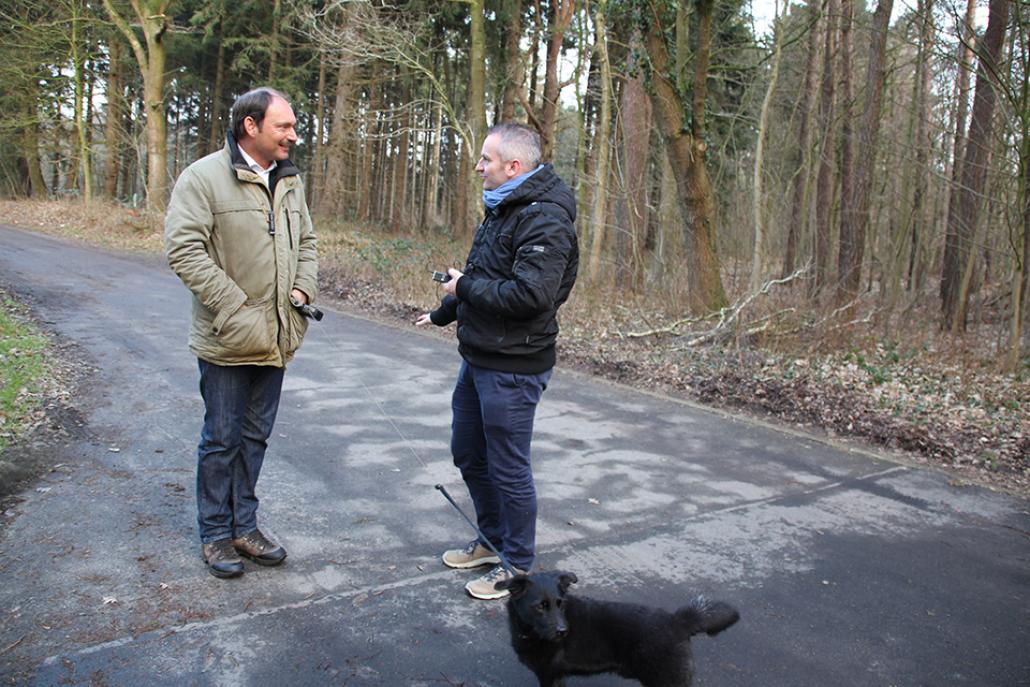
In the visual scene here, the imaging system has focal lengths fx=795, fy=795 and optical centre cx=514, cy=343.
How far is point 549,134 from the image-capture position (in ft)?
55.5

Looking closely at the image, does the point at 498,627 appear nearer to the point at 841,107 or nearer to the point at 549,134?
the point at 549,134

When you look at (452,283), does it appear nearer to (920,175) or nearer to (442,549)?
(442,549)

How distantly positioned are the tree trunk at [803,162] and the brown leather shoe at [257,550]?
1233cm

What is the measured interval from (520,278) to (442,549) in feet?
5.46

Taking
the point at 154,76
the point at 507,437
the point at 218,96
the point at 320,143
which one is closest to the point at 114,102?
the point at 218,96

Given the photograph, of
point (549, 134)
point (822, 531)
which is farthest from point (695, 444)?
point (549, 134)

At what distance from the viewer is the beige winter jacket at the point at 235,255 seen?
11.5 feet

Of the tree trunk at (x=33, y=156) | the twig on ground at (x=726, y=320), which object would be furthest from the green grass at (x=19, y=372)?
the tree trunk at (x=33, y=156)

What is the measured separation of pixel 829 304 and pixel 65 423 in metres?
8.63

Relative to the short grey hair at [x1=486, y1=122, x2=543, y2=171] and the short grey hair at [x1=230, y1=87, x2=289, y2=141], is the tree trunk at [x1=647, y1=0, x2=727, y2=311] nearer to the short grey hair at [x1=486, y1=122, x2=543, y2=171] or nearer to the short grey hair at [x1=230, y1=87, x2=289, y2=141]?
the short grey hair at [x1=486, y1=122, x2=543, y2=171]

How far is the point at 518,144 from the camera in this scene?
3.46 metres

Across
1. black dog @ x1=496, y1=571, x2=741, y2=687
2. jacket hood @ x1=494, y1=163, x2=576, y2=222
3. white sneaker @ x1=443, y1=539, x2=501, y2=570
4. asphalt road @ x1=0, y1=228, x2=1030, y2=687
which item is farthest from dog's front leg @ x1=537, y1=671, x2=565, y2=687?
jacket hood @ x1=494, y1=163, x2=576, y2=222

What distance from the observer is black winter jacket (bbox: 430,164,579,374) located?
11.0ft

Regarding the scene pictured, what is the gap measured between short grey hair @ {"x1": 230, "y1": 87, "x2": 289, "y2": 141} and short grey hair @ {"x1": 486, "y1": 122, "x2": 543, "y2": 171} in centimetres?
103
